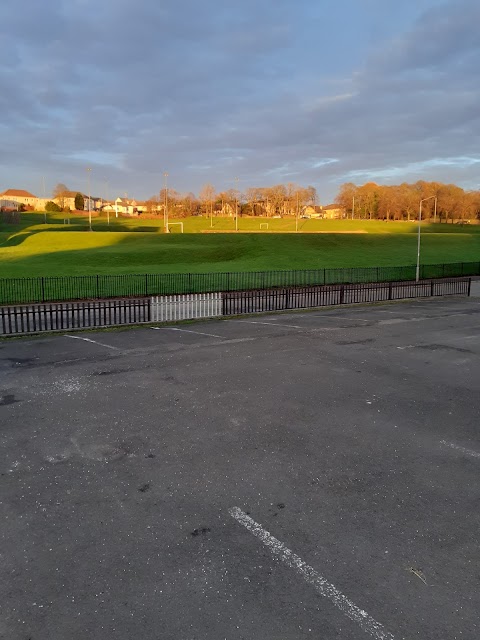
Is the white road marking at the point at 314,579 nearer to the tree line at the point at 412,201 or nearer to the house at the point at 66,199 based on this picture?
the tree line at the point at 412,201

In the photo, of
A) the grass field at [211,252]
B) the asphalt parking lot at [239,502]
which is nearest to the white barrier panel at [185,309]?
the asphalt parking lot at [239,502]

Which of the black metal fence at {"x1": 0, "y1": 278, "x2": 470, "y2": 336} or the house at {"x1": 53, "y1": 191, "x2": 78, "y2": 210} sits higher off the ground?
the house at {"x1": 53, "y1": 191, "x2": 78, "y2": 210}

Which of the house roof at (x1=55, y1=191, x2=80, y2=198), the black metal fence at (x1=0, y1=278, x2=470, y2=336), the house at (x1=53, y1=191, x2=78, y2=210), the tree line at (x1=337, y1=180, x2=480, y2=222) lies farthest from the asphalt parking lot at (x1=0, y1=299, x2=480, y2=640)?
the house roof at (x1=55, y1=191, x2=80, y2=198)

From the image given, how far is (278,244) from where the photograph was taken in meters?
58.9

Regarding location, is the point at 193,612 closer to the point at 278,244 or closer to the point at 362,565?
the point at 362,565

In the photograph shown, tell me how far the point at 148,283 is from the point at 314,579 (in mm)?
28267

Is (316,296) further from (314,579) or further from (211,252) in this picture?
(211,252)

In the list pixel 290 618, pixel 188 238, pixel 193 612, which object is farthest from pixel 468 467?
pixel 188 238

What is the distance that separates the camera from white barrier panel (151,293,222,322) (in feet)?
66.5

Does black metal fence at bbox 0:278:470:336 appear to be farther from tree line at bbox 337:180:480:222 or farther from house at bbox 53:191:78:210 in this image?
house at bbox 53:191:78:210

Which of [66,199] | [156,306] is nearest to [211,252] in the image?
[156,306]

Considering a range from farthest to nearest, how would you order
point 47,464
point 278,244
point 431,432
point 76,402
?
point 278,244 → point 76,402 → point 431,432 → point 47,464

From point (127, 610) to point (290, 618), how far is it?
4.75 ft

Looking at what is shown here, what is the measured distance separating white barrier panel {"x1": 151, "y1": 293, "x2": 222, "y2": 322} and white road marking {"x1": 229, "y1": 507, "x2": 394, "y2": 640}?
14.8m
